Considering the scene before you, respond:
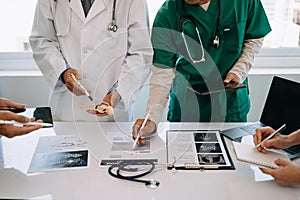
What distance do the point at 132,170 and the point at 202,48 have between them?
0.59 metres

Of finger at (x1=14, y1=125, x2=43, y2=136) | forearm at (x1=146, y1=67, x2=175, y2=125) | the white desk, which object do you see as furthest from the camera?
forearm at (x1=146, y1=67, x2=175, y2=125)

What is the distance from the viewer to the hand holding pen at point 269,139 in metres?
1.16

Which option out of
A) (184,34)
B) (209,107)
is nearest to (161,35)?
(184,34)

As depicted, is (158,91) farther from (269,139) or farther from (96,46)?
(269,139)

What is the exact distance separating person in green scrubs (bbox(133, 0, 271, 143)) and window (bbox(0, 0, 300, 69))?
0.84 metres

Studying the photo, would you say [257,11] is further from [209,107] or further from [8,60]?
[8,60]

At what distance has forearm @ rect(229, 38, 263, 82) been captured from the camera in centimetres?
143

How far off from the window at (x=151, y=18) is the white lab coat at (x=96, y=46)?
80 cm

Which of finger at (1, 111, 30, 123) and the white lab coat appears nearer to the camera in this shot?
finger at (1, 111, 30, 123)

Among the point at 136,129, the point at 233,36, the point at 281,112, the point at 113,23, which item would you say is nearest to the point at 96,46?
the point at 113,23

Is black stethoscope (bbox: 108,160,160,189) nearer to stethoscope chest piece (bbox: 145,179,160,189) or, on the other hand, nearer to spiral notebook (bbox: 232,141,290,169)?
stethoscope chest piece (bbox: 145,179,160,189)

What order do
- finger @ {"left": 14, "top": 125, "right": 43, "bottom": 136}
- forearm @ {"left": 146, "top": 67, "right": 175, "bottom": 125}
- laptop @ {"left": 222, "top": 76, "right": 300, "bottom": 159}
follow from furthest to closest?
1. forearm @ {"left": 146, "top": 67, "right": 175, "bottom": 125}
2. laptop @ {"left": 222, "top": 76, "right": 300, "bottom": 159}
3. finger @ {"left": 14, "top": 125, "right": 43, "bottom": 136}

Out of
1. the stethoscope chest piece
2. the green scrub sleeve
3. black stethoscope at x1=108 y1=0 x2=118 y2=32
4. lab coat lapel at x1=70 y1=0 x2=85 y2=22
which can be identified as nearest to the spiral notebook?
the stethoscope chest piece

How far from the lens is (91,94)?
145cm
